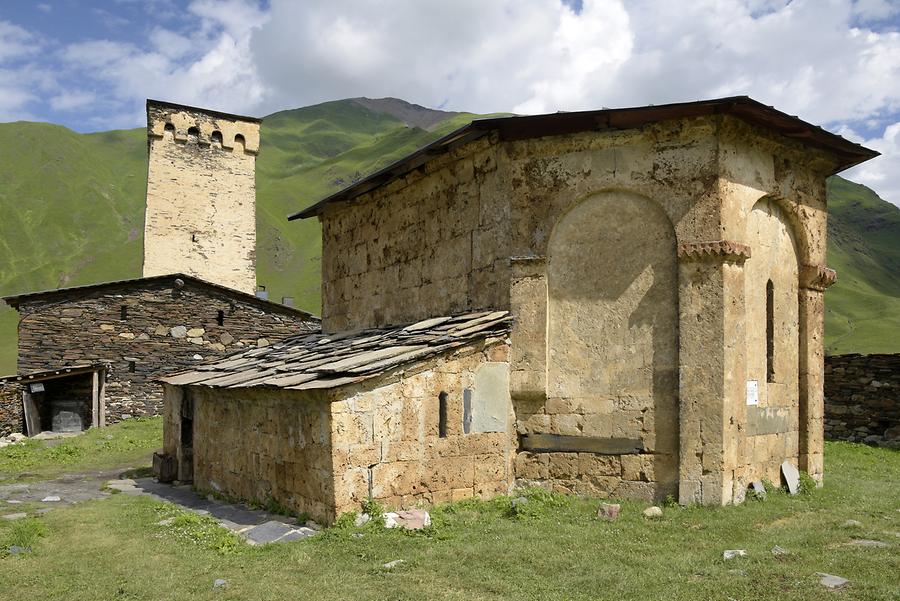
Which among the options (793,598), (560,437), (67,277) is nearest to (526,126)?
(560,437)

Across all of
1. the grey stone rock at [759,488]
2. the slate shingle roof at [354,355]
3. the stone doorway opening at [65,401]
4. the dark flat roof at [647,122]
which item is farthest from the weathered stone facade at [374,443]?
the stone doorway opening at [65,401]

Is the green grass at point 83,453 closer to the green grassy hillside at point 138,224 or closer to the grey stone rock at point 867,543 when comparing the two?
the grey stone rock at point 867,543

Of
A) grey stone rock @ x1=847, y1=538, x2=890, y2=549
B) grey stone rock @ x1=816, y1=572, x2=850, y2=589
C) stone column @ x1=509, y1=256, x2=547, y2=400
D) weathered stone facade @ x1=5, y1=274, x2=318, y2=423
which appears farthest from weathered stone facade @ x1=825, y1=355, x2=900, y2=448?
weathered stone facade @ x1=5, y1=274, x2=318, y2=423

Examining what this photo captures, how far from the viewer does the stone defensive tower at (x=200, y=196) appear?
2648cm

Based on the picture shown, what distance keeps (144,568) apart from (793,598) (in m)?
5.37

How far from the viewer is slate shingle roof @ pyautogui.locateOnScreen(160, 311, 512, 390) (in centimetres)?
784

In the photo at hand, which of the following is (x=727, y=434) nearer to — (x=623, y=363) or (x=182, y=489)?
(x=623, y=363)

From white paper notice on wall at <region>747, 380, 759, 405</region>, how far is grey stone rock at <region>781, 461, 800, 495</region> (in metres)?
1.09

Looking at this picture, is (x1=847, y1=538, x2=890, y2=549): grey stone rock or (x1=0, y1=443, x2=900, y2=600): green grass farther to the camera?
(x1=847, y1=538, x2=890, y2=549): grey stone rock

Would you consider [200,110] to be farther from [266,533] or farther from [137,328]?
[266,533]

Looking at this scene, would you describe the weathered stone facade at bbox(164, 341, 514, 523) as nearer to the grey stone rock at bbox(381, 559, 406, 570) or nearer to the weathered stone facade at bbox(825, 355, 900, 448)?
the grey stone rock at bbox(381, 559, 406, 570)

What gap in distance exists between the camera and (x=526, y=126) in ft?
30.0

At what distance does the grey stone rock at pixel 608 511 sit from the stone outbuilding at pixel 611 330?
0.66m

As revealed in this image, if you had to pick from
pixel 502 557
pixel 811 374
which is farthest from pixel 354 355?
pixel 811 374
